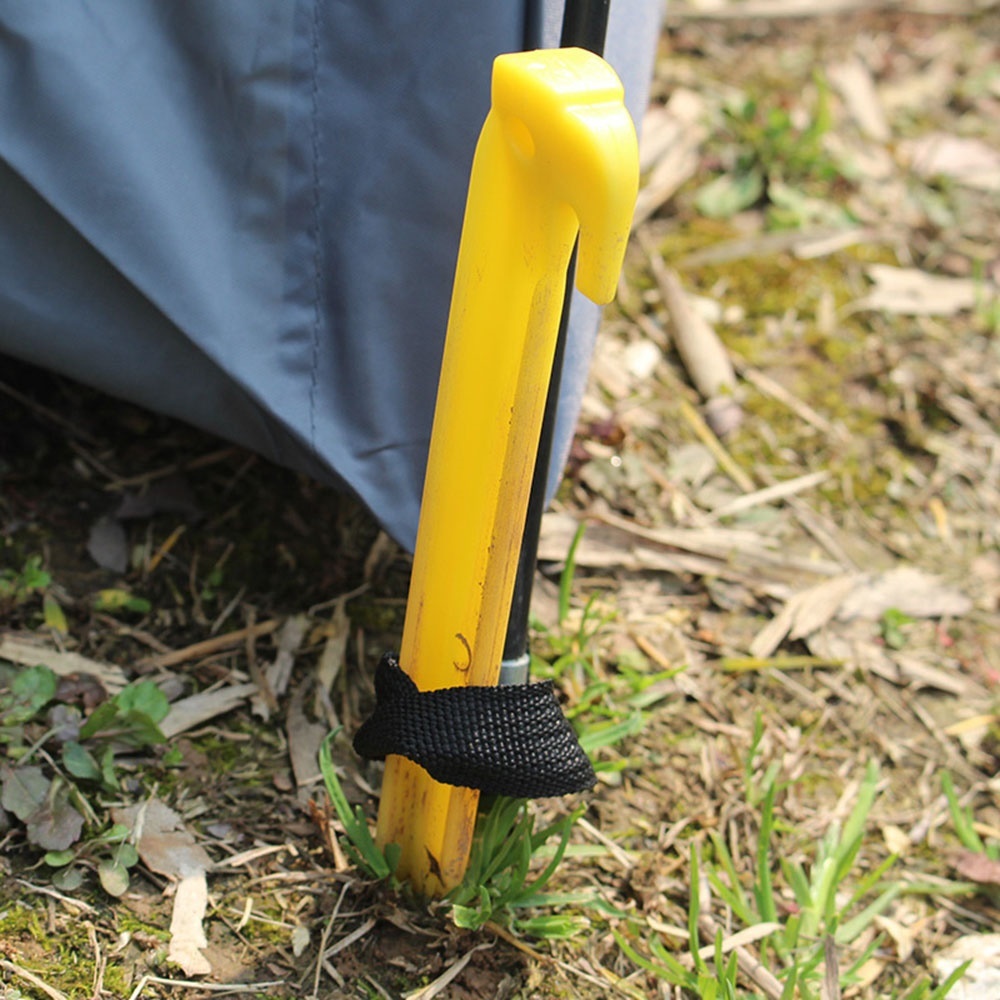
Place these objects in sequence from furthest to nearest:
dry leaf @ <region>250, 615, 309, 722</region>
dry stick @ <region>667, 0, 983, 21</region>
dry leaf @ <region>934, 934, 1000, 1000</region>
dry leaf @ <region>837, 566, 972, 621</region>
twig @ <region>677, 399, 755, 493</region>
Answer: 1. dry stick @ <region>667, 0, 983, 21</region>
2. twig @ <region>677, 399, 755, 493</region>
3. dry leaf @ <region>837, 566, 972, 621</region>
4. dry leaf @ <region>250, 615, 309, 722</region>
5. dry leaf @ <region>934, 934, 1000, 1000</region>

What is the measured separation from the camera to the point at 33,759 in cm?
118

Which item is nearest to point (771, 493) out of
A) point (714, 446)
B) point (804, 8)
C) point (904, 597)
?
point (714, 446)

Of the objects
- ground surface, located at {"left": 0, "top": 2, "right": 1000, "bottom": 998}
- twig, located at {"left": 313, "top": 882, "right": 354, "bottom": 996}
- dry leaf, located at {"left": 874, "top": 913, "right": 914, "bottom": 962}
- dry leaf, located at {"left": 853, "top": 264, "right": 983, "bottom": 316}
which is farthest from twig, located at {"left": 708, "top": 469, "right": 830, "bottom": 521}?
twig, located at {"left": 313, "top": 882, "right": 354, "bottom": 996}

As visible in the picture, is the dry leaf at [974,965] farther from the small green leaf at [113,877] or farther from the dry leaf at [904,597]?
the small green leaf at [113,877]

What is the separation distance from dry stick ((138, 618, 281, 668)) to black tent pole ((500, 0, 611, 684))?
1.29ft

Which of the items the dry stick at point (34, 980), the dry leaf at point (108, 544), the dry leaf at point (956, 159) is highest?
the dry leaf at point (956, 159)

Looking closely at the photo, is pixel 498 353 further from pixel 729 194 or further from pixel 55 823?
pixel 729 194

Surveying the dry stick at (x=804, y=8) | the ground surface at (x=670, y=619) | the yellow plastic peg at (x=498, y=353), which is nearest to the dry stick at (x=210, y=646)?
the ground surface at (x=670, y=619)

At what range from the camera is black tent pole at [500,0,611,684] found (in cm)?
92

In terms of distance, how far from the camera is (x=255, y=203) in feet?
3.61

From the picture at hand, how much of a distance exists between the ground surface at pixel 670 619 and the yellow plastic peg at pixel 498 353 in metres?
0.16

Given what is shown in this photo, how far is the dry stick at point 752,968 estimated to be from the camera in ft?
3.76

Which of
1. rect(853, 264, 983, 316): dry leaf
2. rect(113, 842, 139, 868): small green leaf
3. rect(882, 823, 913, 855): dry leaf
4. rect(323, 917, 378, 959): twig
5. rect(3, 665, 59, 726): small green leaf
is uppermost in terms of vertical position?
rect(853, 264, 983, 316): dry leaf

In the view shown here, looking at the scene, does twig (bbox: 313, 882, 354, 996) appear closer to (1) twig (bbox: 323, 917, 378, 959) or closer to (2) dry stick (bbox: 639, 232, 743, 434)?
(1) twig (bbox: 323, 917, 378, 959)
